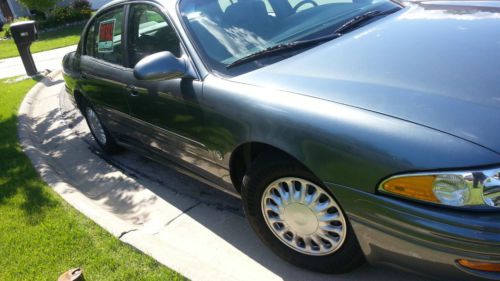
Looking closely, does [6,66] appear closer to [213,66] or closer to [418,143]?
[213,66]

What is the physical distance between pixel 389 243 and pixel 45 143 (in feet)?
15.8

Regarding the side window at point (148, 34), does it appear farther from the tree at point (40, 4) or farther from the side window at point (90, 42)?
the tree at point (40, 4)

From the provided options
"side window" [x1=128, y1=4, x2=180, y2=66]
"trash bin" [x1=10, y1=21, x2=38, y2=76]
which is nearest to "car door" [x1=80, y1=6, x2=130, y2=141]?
"side window" [x1=128, y1=4, x2=180, y2=66]

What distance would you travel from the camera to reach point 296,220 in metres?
2.52

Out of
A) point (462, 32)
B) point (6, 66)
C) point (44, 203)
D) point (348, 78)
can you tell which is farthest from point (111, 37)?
point (6, 66)

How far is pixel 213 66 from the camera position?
109 inches

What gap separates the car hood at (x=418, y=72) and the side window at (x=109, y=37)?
1.59 m

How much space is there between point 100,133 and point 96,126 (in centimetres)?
9

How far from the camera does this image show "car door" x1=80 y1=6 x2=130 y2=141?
3682 millimetres

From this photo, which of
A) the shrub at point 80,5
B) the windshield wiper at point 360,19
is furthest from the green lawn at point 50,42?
the windshield wiper at point 360,19

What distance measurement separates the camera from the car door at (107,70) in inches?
145

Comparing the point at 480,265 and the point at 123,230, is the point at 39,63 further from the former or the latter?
the point at 480,265

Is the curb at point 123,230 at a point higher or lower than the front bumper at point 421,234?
lower

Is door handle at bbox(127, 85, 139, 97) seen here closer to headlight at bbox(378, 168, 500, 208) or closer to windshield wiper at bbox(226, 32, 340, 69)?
windshield wiper at bbox(226, 32, 340, 69)
